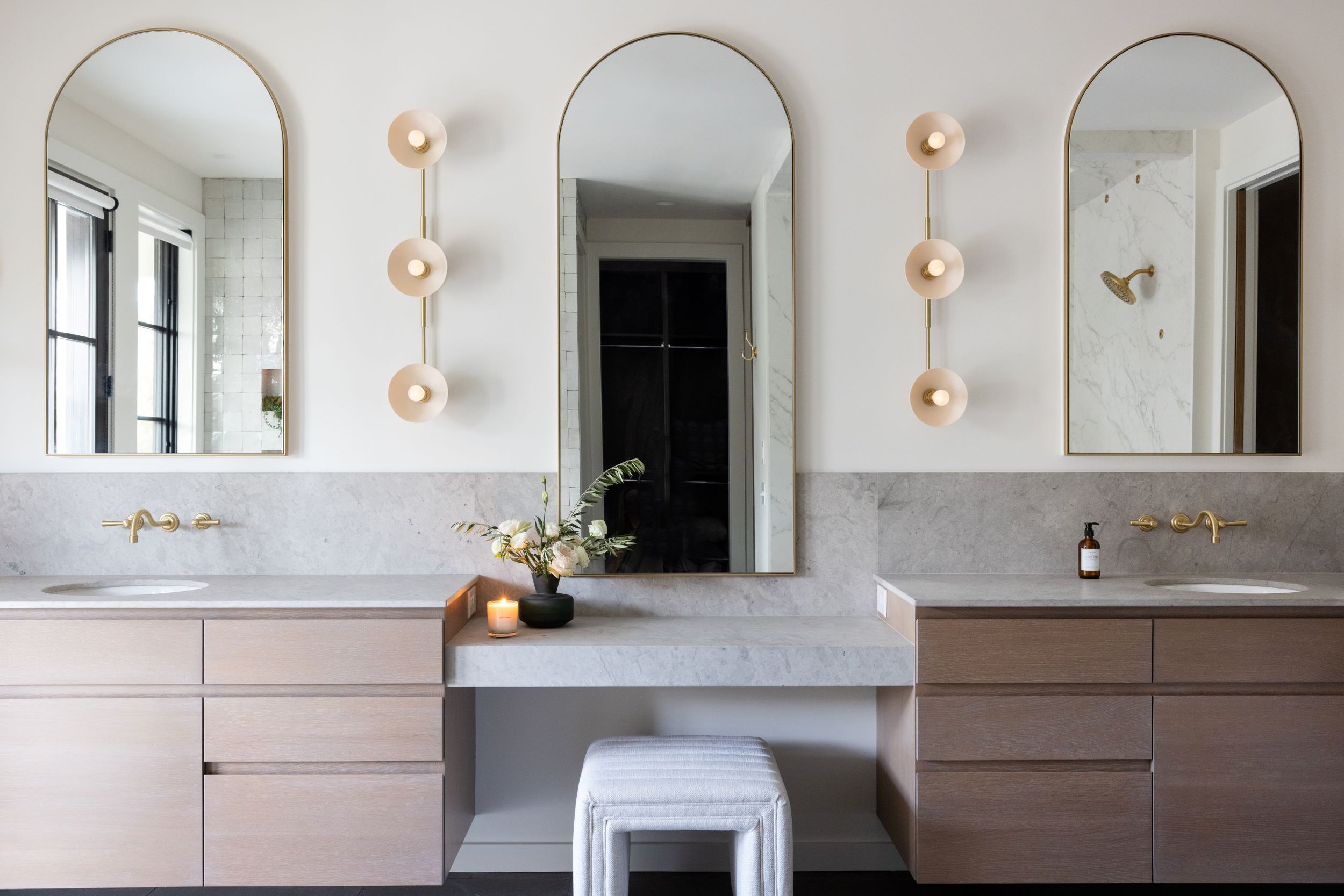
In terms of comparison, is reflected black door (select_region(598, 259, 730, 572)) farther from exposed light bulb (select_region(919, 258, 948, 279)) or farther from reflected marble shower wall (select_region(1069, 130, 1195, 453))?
reflected marble shower wall (select_region(1069, 130, 1195, 453))

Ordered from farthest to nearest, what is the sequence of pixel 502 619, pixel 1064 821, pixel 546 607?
1. pixel 546 607
2. pixel 502 619
3. pixel 1064 821

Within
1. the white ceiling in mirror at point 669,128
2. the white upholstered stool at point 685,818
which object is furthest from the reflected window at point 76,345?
the white upholstered stool at point 685,818

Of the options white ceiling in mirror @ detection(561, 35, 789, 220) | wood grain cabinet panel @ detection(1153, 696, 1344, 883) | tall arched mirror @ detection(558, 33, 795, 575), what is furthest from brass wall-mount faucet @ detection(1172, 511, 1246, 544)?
white ceiling in mirror @ detection(561, 35, 789, 220)

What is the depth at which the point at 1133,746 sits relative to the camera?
2.05 m

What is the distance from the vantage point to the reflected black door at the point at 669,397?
2.49 metres

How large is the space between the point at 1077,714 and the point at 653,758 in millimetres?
1001

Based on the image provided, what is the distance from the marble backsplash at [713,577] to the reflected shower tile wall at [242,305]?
0.14 m

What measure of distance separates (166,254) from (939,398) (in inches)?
88.0

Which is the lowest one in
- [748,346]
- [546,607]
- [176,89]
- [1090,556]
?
[546,607]

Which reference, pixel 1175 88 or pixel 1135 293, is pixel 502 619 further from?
pixel 1175 88

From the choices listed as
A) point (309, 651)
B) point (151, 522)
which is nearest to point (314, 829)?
point (309, 651)

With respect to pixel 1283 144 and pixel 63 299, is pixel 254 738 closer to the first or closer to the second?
pixel 63 299

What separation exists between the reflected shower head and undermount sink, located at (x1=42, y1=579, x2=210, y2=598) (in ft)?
8.73

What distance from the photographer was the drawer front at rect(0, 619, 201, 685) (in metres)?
2.03
